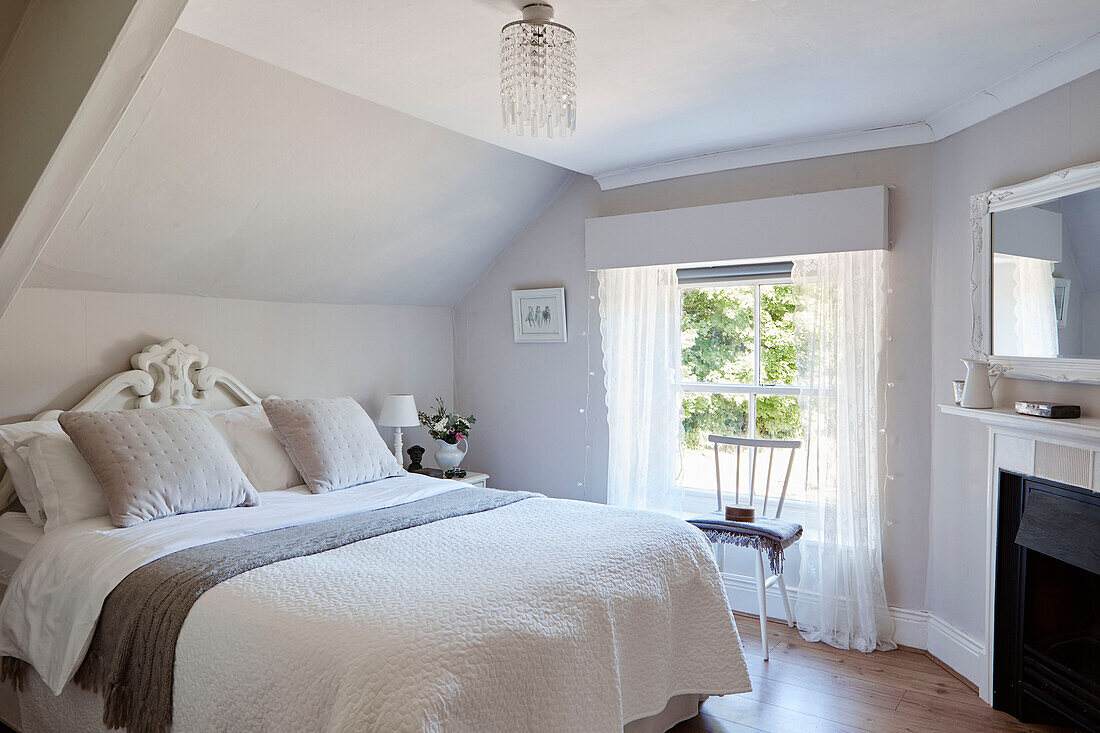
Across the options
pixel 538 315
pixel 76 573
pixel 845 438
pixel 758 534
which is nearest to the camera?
pixel 76 573

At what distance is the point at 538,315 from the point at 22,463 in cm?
270

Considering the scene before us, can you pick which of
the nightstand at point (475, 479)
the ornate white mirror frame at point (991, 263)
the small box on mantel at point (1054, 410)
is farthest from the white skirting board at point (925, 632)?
the nightstand at point (475, 479)

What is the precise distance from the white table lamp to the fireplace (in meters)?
2.91

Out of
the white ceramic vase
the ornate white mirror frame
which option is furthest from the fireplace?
the white ceramic vase

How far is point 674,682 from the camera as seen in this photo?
99.1 inches

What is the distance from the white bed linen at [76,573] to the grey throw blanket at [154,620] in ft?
0.16

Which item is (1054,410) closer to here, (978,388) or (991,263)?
(978,388)

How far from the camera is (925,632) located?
11.2ft

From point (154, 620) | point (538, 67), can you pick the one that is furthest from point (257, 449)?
point (538, 67)

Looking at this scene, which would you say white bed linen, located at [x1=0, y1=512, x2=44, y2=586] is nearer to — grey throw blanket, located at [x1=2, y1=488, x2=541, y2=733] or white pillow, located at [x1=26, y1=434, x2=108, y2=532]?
white pillow, located at [x1=26, y1=434, x2=108, y2=532]

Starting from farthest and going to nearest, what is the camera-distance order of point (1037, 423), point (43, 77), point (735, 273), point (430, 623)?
point (735, 273) → point (1037, 423) → point (430, 623) → point (43, 77)

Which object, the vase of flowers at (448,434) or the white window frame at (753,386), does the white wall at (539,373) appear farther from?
the white window frame at (753,386)

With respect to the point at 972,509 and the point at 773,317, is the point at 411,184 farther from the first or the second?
the point at 972,509

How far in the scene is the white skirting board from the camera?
3105 mm
